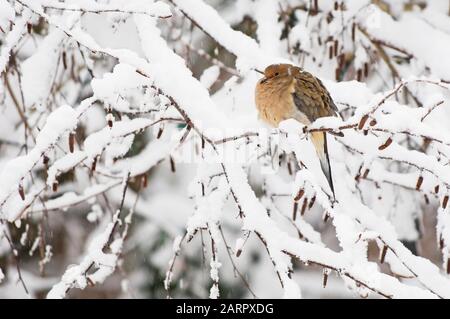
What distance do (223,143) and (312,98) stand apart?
0.93 metres

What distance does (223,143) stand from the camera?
2346 millimetres

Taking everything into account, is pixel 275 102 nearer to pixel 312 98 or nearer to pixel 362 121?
pixel 312 98

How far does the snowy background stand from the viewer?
2146 mm

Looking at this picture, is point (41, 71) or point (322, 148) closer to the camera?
point (322, 148)

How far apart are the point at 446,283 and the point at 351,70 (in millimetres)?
2839

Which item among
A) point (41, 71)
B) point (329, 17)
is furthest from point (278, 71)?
point (41, 71)

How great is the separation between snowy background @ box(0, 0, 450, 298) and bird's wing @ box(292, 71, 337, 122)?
85mm

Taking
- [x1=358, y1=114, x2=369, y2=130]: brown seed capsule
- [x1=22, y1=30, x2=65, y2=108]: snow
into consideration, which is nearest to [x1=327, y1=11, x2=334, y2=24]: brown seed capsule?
[x1=22, y1=30, x2=65, y2=108]: snow

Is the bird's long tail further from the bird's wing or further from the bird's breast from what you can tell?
the bird's breast

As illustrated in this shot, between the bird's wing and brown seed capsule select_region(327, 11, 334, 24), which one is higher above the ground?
brown seed capsule select_region(327, 11, 334, 24)

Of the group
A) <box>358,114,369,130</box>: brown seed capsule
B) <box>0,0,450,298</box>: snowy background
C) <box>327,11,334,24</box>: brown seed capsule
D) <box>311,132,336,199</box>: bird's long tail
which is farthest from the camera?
<box>327,11,334,24</box>: brown seed capsule

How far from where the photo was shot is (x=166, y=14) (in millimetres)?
2078

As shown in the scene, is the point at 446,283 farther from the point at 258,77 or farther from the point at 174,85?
the point at 258,77
